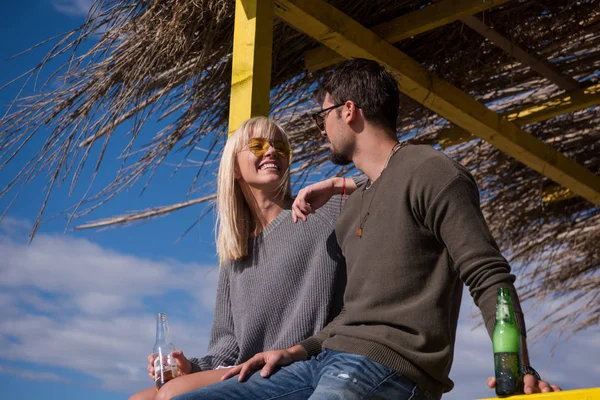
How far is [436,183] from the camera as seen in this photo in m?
2.11

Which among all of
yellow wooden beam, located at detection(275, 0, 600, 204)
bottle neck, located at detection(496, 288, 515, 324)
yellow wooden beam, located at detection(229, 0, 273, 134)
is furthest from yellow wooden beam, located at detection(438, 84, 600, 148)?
bottle neck, located at detection(496, 288, 515, 324)

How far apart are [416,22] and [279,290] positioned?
2.28 metres

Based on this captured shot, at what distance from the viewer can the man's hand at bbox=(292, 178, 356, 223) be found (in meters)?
2.66

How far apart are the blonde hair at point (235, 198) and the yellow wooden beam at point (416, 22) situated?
1638mm

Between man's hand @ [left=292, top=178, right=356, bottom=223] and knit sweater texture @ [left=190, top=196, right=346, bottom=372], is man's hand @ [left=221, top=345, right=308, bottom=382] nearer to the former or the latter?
knit sweater texture @ [left=190, top=196, right=346, bottom=372]

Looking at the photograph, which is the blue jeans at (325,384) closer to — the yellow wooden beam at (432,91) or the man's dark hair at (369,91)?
the man's dark hair at (369,91)

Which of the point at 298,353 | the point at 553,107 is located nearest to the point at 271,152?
the point at 298,353

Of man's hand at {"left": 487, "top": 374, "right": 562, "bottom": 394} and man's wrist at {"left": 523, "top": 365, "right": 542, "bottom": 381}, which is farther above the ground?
man's wrist at {"left": 523, "top": 365, "right": 542, "bottom": 381}

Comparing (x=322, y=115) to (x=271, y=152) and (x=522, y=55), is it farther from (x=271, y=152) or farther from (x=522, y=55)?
(x=522, y=55)

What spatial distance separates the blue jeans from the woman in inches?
12.4

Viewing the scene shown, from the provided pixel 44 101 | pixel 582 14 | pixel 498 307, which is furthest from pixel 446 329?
pixel 582 14

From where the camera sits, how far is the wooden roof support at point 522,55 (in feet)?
15.9

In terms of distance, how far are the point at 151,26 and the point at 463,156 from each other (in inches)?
131

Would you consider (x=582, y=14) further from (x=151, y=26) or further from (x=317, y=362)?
(x=317, y=362)
